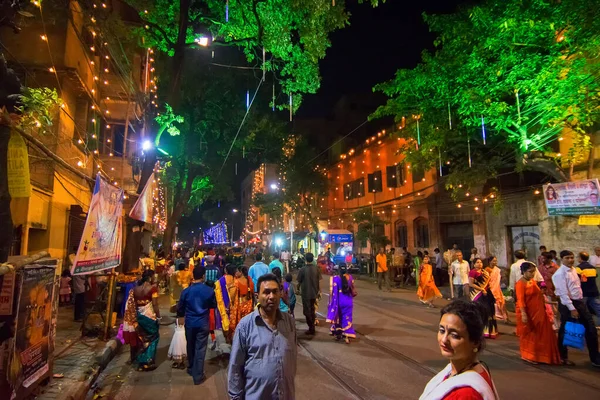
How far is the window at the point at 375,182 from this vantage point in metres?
29.1

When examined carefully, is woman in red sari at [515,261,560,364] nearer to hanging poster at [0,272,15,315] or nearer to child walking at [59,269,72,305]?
hanging poster at [0,272,15,315]

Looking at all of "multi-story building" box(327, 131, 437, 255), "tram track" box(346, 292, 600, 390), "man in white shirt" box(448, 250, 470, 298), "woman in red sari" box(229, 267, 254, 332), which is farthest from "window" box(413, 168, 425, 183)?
"woman in red sari" box(229, 267, 254, 332)

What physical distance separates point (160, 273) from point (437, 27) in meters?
15.1

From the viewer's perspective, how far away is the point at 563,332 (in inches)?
271

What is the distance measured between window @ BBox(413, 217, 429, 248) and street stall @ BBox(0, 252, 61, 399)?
70.1ft

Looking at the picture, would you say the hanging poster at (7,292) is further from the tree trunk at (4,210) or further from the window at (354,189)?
the window at (354,189)

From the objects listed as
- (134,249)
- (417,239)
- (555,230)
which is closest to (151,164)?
(134,249)

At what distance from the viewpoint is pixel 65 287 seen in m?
12.7

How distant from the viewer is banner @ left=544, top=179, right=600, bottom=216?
11164 millimetres

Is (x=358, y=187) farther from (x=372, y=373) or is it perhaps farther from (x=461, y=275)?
(x=372, y=373)

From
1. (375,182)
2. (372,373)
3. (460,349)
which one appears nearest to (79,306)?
(372,373)

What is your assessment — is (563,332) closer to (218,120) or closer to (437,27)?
(437,27)

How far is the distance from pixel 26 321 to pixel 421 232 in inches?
890

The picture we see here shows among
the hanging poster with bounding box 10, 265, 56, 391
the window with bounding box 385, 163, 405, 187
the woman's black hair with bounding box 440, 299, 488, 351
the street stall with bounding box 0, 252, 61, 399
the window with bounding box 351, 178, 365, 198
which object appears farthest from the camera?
the window with bounding box 351, 178, 365, 198
